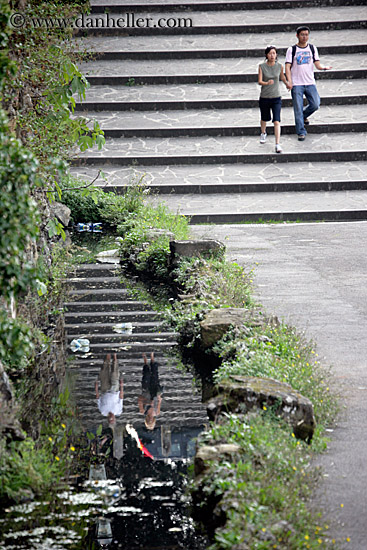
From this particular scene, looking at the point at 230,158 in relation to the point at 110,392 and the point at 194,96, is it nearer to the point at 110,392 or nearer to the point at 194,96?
the point at 194,96

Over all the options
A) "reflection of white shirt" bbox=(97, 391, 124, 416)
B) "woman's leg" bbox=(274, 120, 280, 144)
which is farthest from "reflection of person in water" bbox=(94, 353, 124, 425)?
"woman's leg" bbox=(274, 120, 280, 144)

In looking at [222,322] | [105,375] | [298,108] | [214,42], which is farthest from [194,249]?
[214,42]

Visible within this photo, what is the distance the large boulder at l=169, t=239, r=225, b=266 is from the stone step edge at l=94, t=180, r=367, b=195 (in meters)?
4.86

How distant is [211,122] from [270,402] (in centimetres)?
1160

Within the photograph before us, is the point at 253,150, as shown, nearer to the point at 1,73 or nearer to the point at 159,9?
the point at 159,9

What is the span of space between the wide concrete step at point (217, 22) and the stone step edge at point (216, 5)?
0.13 meters

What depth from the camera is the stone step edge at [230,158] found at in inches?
584

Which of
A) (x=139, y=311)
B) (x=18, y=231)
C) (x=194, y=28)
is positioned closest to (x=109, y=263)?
(x=139, y=311)

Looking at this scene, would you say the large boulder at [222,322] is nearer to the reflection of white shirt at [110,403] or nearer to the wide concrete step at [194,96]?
the reflection of white shirt at [110,403]

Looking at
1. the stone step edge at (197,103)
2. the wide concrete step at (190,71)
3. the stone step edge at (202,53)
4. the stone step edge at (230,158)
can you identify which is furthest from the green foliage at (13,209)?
the stone step edge at (202,53)

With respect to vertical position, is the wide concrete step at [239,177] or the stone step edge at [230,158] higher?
the stone step edge at [230,158]

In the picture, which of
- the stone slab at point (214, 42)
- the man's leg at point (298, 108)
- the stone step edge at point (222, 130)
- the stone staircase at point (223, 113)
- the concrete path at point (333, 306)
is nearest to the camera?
the concrete path at point (333, 306)

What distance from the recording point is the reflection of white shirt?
5922mm

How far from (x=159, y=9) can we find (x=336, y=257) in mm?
11769
